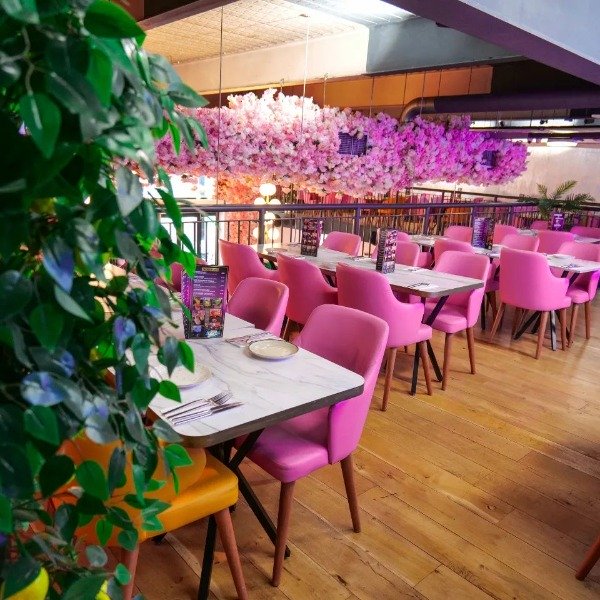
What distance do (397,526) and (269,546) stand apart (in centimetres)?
58

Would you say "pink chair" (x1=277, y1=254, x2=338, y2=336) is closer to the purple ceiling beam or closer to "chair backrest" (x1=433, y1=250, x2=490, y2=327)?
"chair backrest" (x1=433, y1=250, x2=490, y2=327)

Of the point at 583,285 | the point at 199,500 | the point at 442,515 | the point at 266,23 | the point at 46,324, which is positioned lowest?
the point at 442,515

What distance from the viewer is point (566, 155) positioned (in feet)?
50.3

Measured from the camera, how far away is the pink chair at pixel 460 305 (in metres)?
3.91

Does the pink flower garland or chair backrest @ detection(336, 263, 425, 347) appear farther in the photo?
the pink flower garland

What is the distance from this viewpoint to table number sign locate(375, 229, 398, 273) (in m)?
3.93

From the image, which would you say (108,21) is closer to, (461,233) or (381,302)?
(381,302)

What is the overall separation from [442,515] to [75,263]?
2343mm

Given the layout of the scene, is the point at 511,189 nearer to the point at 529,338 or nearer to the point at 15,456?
the point at 529,338

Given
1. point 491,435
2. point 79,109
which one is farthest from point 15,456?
point 491,435

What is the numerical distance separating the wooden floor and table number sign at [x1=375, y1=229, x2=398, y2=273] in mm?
875

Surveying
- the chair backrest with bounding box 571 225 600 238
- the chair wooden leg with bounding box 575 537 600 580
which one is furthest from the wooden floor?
the chair backrest with bounding box 571 225 600 238

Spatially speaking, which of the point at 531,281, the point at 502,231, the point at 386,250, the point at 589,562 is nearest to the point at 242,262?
the point at 386,250

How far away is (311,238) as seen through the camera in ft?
15.1
